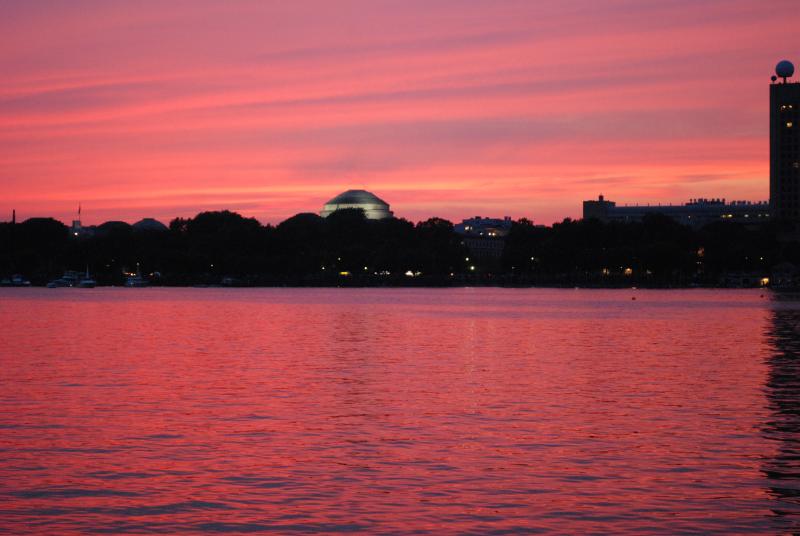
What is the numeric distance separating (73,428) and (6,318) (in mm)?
76582

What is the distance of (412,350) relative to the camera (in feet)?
206

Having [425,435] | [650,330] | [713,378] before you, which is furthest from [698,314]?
[425,435]

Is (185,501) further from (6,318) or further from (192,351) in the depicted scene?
(6,318)

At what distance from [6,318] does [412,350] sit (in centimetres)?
5392

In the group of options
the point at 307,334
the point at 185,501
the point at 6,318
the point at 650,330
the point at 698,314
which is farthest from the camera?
the point at 698,314

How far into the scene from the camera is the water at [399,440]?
2158 centimetres

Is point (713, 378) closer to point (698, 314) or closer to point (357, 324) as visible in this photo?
point (357, 324)

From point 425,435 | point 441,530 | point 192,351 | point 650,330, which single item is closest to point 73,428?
point 425,435

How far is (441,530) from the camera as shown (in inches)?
801

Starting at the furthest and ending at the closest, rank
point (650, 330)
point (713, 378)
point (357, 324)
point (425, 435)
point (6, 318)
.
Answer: point (6, 318) → point (357, 324) → point (650, 330) → point (713, 378) → point (425, 435)

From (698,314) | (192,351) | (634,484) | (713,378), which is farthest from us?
(698,314)

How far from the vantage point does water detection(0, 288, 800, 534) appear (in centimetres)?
2158

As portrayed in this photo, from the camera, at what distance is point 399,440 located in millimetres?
29844

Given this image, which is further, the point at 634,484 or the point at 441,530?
the point at 634,484
